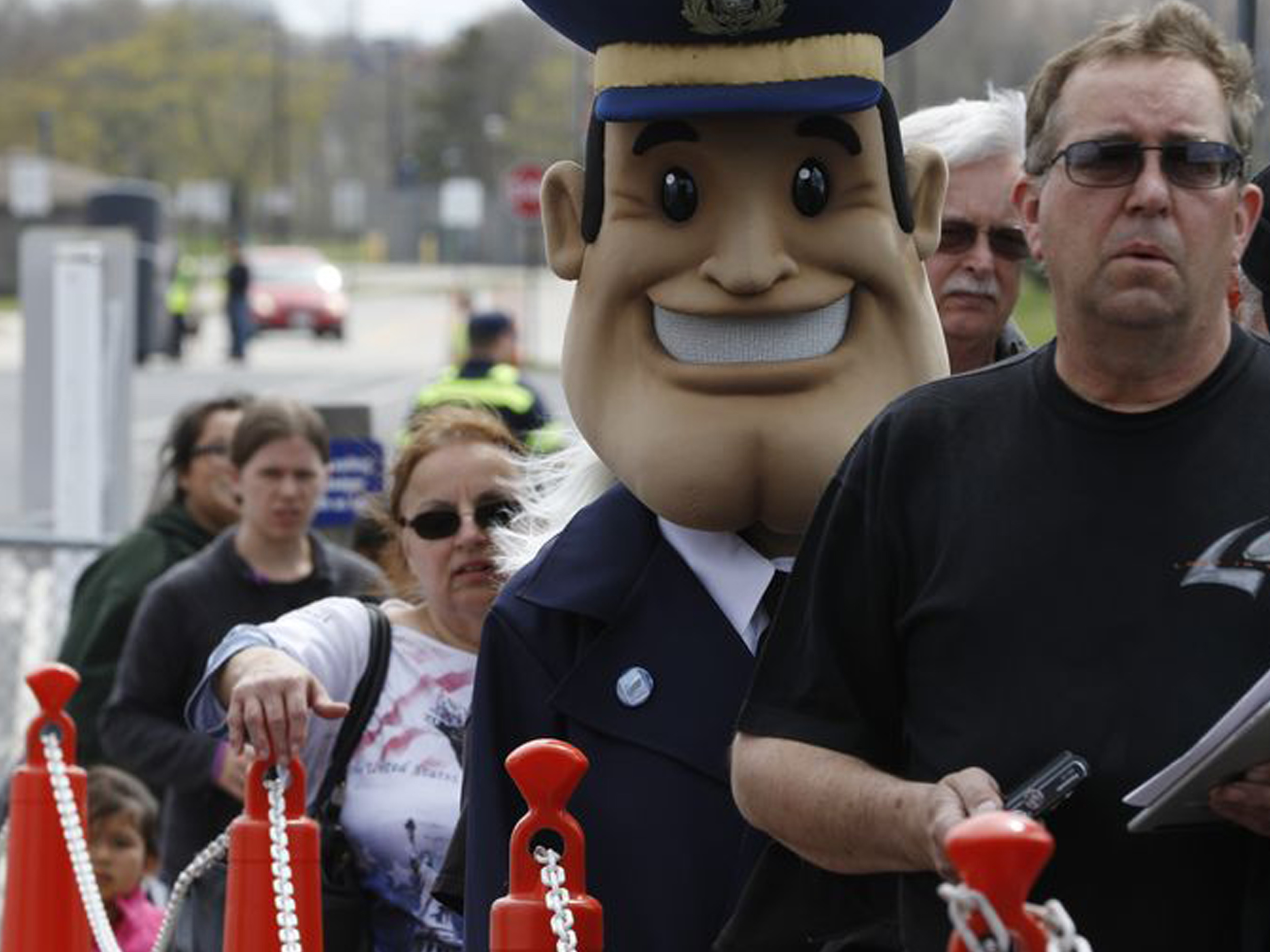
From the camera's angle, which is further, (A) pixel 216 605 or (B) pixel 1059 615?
(A) pixel 216 605

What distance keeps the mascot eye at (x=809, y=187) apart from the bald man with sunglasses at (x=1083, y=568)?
70 cm

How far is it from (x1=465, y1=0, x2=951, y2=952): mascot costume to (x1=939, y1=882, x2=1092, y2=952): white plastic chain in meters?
1.20

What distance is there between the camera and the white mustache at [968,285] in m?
4.84

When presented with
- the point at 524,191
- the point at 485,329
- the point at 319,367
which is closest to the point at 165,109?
the point at 319,367

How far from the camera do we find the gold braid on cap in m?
3.83

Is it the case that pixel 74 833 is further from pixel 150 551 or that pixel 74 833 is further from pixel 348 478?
pixel 348 478

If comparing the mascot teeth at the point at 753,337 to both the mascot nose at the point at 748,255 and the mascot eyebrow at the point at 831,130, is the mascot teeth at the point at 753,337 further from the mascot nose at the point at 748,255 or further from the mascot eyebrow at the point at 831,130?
the mascot eyebrow at the point at 831,130

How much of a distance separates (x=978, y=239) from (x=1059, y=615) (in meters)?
2.03

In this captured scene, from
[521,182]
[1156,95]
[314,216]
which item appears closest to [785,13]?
[1156,95]

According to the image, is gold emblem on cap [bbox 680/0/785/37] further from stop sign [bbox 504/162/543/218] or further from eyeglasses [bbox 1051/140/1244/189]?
stop sign [bbox 504/162/543/218]

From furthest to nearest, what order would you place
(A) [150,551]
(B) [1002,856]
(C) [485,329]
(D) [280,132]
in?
(D) [280,132] → (C) [485,329] → (A) [150,551] → (B) [1002,856]

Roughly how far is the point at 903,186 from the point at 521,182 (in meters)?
27.8

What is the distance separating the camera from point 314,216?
104250 millimetres

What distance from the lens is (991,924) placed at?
2.43 metres
